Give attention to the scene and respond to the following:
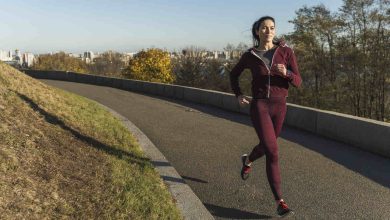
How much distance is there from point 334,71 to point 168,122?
2932 centimetres

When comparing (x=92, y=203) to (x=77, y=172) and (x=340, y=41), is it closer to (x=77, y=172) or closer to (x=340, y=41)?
(x=77, y=172)

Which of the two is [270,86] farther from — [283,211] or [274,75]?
[283,211]

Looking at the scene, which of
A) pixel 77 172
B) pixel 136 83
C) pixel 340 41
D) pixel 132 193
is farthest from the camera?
pixel 340 41

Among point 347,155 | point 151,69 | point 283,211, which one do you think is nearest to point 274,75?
point 283,211

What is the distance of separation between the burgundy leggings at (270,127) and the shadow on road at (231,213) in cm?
28

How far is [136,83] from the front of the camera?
21453 millimetres

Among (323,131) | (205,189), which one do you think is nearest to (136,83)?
(323,131)

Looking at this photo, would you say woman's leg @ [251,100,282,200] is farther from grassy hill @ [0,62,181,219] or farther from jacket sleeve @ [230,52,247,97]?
grassy hill @ [0,62,181,219]

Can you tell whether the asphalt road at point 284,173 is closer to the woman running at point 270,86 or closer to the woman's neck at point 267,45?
the woman running at point 270,86

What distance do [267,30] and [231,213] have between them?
190cm

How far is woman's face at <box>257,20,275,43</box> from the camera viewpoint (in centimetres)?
422

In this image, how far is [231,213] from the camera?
4.18m

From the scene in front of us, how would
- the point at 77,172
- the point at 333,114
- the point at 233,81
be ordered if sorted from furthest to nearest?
the point at 333,114
the point at 233,81
the point at 77,172

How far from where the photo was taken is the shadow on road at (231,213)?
4076 millimetres
